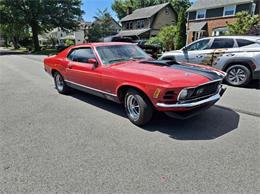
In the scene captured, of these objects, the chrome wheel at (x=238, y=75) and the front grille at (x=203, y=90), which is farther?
the chrome wheel at (x=238, y=75)

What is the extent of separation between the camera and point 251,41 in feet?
24.3

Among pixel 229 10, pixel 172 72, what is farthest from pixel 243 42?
pixel 229 10

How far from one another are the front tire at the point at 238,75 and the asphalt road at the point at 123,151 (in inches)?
88.5

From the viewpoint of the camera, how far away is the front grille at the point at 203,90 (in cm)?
375

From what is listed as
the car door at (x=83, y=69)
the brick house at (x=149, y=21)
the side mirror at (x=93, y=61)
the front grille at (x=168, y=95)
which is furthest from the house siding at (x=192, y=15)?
the front grille at (x=168, y=95)

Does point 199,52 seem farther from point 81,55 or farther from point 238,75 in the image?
point 81,55

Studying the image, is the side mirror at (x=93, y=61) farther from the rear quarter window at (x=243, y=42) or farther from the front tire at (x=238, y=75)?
the rear quarter window at (x=243, y=42)

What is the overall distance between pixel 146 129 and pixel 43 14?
116ft

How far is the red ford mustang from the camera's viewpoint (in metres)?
3.68

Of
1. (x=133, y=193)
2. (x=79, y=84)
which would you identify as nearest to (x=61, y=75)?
(x=79, y=84)

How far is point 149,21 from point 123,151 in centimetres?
3770

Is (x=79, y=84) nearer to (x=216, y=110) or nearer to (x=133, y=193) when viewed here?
(x=216, y=110)

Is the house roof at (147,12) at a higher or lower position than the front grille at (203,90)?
higher

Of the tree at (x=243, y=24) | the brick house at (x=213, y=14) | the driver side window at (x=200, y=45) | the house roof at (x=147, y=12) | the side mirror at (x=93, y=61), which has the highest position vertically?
the house roof at (x=147, y=12)
